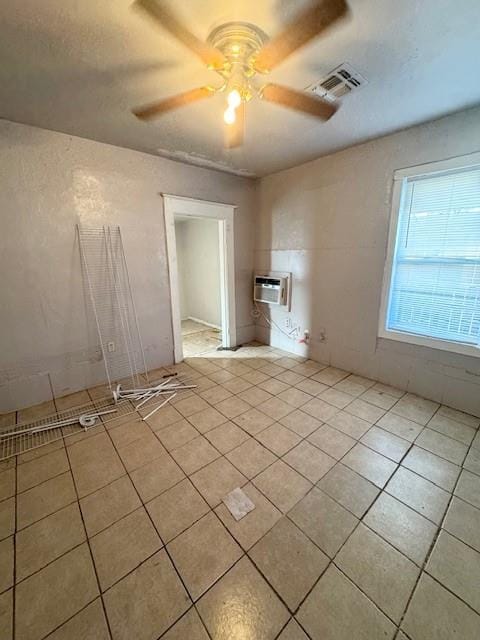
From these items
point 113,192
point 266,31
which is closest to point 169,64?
point 266,31

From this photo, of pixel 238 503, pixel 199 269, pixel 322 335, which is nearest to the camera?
pixel 238 503

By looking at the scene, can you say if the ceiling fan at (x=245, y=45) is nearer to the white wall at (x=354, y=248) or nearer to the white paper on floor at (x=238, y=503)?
the white wall at (x=354, y=248)

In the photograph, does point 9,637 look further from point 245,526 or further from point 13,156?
point 13,156

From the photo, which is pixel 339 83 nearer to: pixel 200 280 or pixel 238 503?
pixel 238 503

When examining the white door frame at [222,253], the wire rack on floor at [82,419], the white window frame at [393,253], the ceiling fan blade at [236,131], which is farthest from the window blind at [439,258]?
the wire rack on floor at [82,419]

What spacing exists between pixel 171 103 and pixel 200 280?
3.53 meters

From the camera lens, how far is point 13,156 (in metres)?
2.12

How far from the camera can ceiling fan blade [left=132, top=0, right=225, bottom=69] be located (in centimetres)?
112

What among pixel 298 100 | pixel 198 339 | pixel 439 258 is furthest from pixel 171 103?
pixel 198 339

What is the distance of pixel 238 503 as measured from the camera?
1.48 metres

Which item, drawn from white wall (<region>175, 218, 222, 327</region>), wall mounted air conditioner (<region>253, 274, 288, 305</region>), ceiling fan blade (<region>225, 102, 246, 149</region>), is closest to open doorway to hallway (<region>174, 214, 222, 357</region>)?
white wall (<region>175, 218, 222, 327</region>)

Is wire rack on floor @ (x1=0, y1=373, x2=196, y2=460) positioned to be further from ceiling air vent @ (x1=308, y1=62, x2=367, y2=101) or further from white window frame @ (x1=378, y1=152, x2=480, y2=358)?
ceiling air vent @ (x1=308, y1=62, x2=367, y2=101)

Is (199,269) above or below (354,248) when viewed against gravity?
below

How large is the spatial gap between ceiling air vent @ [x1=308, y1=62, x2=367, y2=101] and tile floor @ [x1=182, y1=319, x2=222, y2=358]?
3086mm
